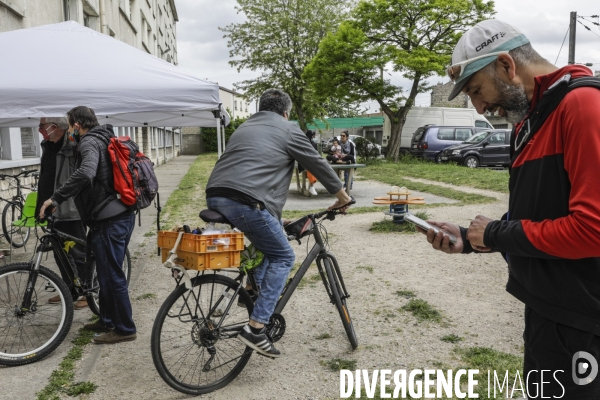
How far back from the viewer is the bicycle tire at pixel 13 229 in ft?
26.4

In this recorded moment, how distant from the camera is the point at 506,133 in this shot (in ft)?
74.8

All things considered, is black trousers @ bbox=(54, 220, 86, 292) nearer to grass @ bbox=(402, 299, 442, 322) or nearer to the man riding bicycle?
the man riding bicycle

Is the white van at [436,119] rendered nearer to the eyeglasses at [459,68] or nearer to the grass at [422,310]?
the grass at [422,310]

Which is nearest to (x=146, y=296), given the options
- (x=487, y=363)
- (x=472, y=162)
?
(x=487, y=363)

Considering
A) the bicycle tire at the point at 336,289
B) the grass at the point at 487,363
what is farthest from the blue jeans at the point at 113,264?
the grass at the point at 487,363

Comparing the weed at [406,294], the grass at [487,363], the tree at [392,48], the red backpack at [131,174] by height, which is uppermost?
the tree at [392,48]

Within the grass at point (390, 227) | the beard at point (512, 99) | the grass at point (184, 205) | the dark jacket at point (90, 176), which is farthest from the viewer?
the grass at point (184, 205)

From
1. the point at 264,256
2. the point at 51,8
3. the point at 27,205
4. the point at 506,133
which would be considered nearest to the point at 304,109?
the point at 506,133

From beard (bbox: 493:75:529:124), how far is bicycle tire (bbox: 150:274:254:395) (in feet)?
7.64

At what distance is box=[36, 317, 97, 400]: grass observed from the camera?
363 centimetres

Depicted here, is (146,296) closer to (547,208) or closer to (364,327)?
(364,327)

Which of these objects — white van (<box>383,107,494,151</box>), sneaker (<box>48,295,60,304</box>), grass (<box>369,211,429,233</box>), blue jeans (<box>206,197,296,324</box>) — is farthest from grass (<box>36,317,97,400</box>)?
white van (<box>383,107,494,151</box>)

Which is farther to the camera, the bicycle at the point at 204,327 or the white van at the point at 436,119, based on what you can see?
the white van at the point at 436,119

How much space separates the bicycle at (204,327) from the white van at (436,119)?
24476 millimetres
